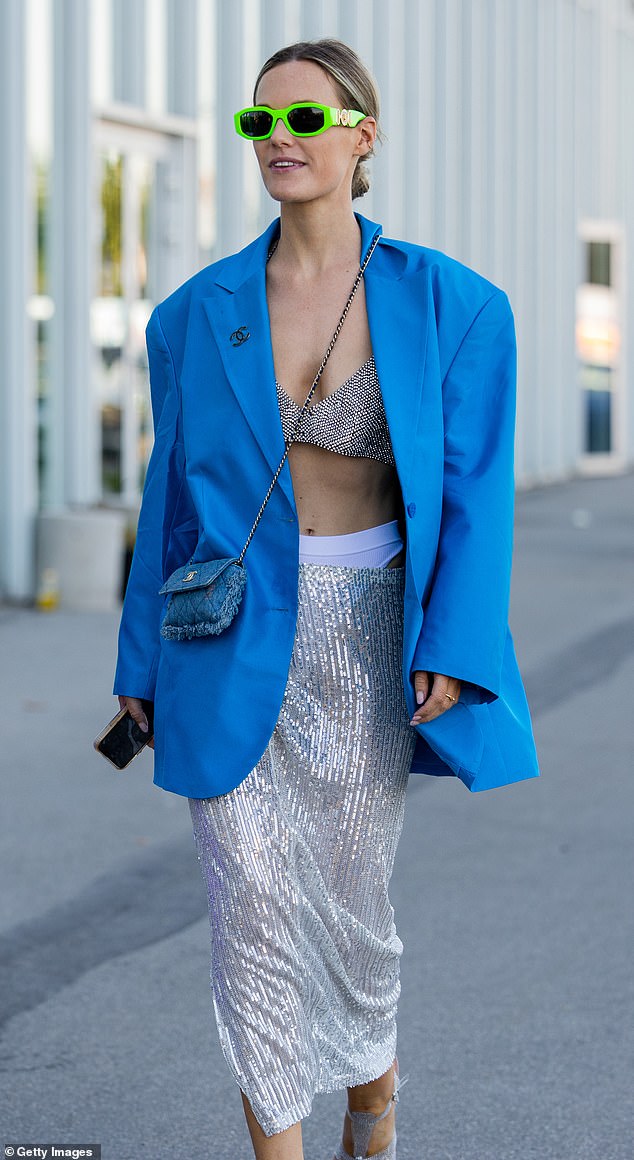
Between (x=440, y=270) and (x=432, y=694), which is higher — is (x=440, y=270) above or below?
above

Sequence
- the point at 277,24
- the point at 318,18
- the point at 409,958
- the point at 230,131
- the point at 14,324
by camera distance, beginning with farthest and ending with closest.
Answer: the point at 318,18 < the point at 277,24 < the point at 230,131 < the point at 14,324 < the point at 409,958

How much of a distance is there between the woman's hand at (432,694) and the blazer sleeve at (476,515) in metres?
0.03

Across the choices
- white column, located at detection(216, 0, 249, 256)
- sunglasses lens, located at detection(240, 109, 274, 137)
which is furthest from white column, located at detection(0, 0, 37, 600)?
sunglasses lens, located at detection(240, 109, 274, 137)

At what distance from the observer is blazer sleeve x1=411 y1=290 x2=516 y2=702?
2.89m

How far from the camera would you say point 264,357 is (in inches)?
117

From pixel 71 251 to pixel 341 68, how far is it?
9.07m

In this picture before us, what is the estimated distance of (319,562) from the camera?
3.01 metres

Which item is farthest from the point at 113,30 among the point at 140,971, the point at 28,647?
the point at 140,971

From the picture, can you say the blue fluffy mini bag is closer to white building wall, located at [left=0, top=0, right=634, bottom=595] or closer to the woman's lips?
the woman's lips

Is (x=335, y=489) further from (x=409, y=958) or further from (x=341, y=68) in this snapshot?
(x=409, y=958)

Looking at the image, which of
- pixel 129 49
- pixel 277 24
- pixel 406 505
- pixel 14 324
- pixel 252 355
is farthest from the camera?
pixel 277 24

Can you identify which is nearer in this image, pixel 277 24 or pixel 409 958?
pixel 409 958

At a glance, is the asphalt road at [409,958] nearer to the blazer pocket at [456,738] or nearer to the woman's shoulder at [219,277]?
the blazer pocket at [456,738]

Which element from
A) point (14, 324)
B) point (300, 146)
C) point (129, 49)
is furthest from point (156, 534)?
point (129, 49)
